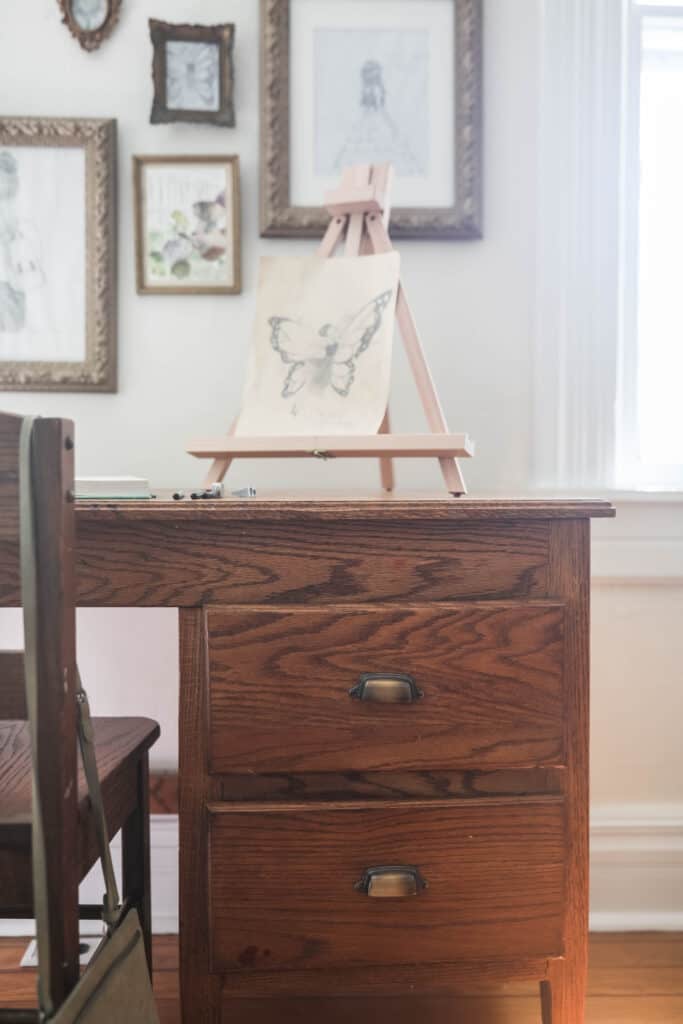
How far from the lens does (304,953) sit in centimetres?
115

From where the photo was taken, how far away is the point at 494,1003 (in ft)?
5.02

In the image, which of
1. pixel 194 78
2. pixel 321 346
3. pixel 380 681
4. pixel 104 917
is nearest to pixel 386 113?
pixel 194 78

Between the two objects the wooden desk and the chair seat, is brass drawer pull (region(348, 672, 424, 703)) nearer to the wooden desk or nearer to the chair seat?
the wooden desk

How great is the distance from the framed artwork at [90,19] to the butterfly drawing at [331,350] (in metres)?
0.87

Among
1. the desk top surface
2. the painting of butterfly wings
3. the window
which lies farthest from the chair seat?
the window

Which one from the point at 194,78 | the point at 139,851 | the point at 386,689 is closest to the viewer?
the point at 386,689

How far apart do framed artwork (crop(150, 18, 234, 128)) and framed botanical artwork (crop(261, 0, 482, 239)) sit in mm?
130

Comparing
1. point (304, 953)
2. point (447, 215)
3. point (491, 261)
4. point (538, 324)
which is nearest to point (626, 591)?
point (538, 324)

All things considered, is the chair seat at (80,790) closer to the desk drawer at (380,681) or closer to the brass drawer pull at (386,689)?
the desk drawer at (380,681)

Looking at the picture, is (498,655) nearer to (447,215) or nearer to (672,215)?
(447,215)

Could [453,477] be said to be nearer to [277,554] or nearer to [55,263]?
[277,554]

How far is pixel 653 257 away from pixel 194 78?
1.11 meters

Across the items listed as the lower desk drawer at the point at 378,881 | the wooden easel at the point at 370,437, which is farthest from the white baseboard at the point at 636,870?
the wooden easel at the point at 370,437

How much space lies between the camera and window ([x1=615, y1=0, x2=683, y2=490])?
1.87 meters
